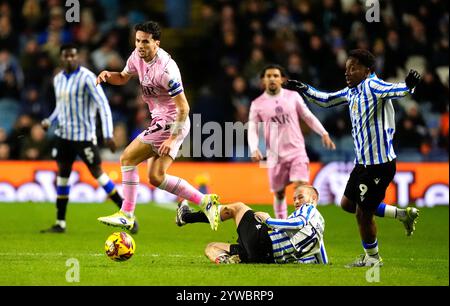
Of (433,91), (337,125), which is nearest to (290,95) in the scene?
(337,125)

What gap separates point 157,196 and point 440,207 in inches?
185

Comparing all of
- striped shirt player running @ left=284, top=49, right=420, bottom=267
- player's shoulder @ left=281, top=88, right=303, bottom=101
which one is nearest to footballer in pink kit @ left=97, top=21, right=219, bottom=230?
striped shirt player running @ left=284, top=49, right=420, bottom=267

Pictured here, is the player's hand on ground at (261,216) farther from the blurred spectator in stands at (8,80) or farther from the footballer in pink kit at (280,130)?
the blurred spectator in stands at (8,80)

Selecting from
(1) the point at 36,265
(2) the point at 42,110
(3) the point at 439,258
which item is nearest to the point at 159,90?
(1) the point at 36,265

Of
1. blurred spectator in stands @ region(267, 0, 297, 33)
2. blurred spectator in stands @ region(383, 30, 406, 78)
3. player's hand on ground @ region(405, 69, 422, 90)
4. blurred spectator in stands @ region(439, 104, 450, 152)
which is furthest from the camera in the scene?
blurred spectator in stands @ region(267, 0, 297, 33)

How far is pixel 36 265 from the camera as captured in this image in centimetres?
855

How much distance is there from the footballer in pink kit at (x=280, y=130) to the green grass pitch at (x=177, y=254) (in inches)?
34.7

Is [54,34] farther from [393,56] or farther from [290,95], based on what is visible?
[290,95]

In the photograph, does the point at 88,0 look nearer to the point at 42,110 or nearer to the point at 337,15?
the point at 42,110

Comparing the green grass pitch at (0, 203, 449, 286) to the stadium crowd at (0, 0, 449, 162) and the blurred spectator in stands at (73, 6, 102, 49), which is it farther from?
the blurred spectator in stands at (73, 6, 102, 49)

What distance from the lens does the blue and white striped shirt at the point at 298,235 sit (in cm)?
838

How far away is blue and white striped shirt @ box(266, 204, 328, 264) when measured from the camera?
838cm

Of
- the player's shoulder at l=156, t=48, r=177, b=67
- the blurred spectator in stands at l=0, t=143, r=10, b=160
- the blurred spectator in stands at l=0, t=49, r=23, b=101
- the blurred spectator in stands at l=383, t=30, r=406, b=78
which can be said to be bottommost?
the blurred spectator in stands at l=0, t=143, r=10, b=160

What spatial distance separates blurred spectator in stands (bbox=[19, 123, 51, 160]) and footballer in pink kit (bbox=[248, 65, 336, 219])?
5496mm
